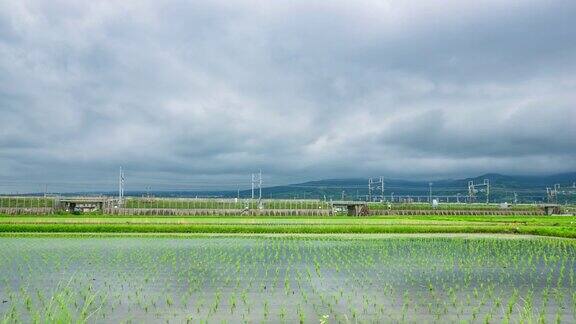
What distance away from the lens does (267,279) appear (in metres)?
17.6

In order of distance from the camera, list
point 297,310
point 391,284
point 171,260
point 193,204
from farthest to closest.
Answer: point 193,204 < point 171,260 < point 391,284 < point 297,310

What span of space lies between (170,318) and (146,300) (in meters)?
2.28

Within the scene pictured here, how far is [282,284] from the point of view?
16609mm

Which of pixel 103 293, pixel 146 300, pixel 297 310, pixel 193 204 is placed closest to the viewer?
pixel 297 310

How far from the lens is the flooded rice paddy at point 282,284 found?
1238 centimetres

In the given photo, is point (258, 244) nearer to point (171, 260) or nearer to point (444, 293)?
point (171, 260)

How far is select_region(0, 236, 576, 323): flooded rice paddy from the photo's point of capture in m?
12.4

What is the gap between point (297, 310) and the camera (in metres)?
12.8

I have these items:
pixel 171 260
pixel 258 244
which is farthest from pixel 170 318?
pixel 258 244

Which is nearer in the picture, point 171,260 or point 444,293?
point 444,293

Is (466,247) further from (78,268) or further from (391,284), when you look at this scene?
(78,268)

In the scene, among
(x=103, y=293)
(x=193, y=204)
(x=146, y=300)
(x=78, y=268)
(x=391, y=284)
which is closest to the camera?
(x=146, y=300)

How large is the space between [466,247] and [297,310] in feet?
64.5

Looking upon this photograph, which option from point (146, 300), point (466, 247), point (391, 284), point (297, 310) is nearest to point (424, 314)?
point (297, 310)
